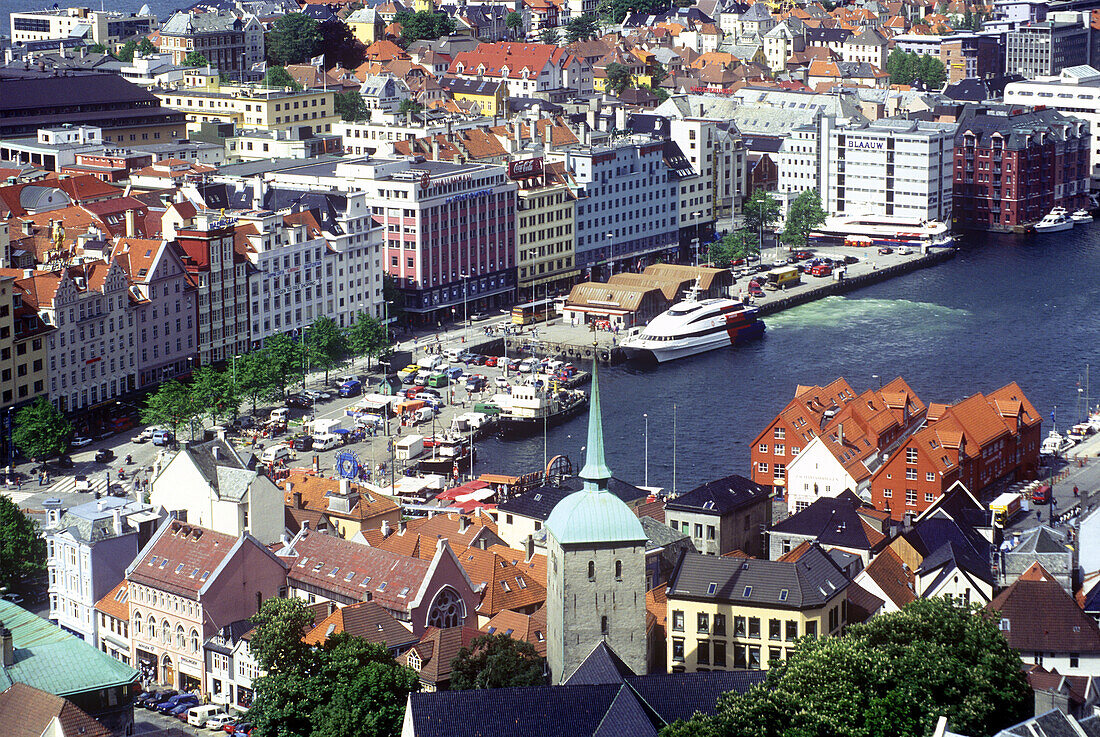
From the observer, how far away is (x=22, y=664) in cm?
7181

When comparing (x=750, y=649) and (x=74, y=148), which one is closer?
(x=750, y=649)

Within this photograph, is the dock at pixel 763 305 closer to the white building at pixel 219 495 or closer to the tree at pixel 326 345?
the tree at pixel 326 345

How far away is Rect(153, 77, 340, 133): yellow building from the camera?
187125mm

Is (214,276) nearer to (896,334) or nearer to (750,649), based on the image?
(896,334)

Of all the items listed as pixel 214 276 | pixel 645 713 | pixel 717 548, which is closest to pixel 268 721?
pixel 645 713

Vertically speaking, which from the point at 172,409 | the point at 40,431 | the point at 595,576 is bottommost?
the point at 40,431

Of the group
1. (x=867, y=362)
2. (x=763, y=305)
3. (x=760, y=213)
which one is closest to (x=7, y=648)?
(x=867, y=362)

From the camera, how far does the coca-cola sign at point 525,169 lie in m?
156

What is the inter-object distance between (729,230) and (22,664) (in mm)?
112678

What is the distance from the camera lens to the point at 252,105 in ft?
614

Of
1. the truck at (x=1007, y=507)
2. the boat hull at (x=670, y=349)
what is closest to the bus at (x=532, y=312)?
the boat hull at (x=670, y=349)

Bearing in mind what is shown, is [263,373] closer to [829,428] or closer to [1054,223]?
[829,428]

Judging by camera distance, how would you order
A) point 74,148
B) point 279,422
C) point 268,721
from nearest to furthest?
point 268,721
point 279,422
point 74,148

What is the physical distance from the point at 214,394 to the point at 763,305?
4996cm
